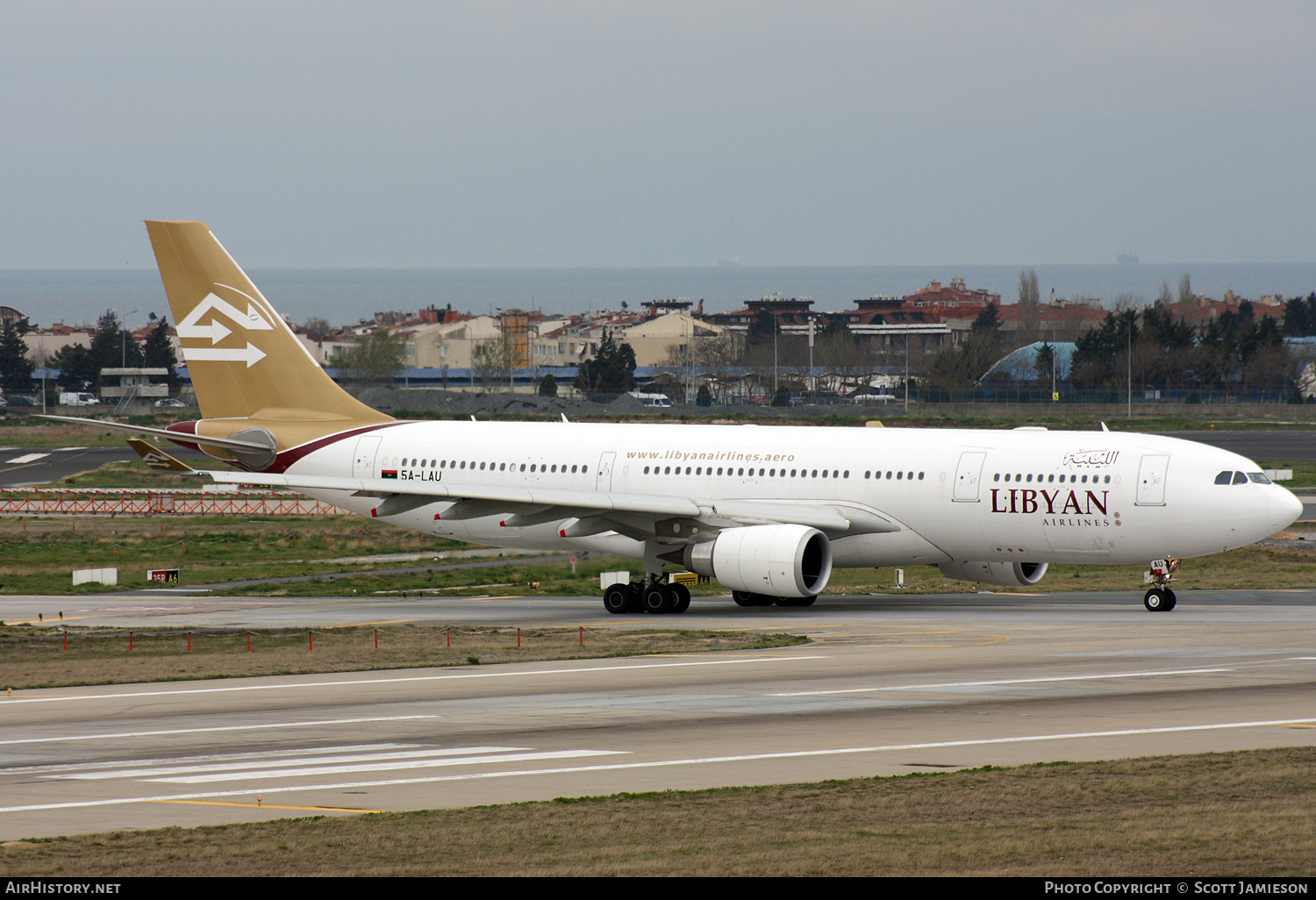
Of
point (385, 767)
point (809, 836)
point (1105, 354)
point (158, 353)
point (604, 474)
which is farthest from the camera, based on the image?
point (158, 353)

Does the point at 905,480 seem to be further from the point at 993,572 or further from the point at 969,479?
the point at 993,572

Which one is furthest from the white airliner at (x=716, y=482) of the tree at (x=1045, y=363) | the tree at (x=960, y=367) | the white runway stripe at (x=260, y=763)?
the tree at (x=1045, y=363)

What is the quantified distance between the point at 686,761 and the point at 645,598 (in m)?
20.0

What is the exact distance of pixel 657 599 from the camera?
3844 cm

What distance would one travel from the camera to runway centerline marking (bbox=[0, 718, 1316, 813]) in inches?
647

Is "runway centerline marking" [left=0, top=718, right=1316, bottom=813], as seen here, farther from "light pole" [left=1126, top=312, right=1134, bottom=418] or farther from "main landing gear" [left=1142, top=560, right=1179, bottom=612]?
"light pole" [left=1126, top=312, right=1134, bottom=418]

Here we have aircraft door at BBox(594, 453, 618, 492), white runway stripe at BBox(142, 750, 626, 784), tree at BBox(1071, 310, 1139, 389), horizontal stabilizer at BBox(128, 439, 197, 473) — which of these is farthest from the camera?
tree at BBox(1071, 310, 1139, 389)

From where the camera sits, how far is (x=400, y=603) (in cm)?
4097

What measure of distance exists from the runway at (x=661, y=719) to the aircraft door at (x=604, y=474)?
853 centimetres

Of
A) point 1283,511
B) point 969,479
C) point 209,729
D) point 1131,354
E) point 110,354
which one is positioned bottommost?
point 209,729

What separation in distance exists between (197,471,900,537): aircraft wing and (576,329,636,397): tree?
404 ft

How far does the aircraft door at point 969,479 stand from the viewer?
36375 mm

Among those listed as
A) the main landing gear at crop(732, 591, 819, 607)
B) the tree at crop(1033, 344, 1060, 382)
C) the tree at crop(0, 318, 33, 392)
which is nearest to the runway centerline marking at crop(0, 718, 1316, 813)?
the main landing gear at crop(732, 591, 819, 607)

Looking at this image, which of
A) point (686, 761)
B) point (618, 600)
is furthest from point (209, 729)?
point (618, 600)
